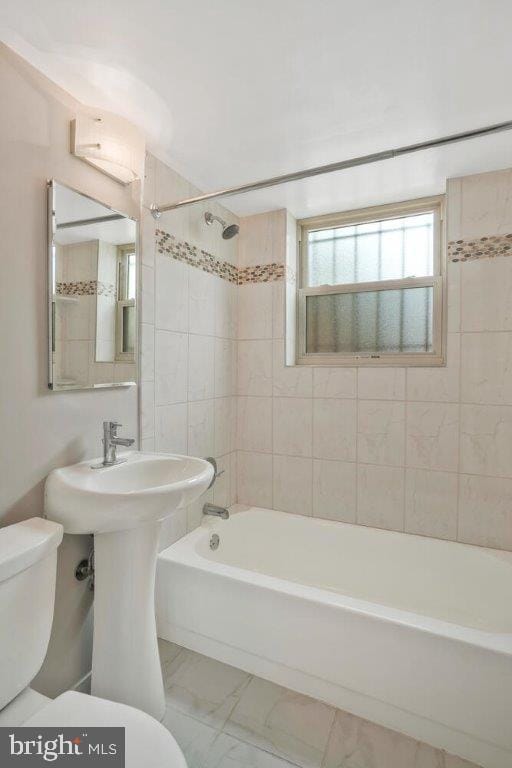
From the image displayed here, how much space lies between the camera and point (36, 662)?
1.08 metres

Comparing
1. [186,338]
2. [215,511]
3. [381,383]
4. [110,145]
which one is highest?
[110,145]

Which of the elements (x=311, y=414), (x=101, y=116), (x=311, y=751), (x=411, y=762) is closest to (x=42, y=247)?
(x=101, y=116)

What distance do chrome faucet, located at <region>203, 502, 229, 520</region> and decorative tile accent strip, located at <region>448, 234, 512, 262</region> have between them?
181cm

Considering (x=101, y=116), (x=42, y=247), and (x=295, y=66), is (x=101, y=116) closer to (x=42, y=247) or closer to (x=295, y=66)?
(x=42, y=247)

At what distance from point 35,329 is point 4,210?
37 centimetres

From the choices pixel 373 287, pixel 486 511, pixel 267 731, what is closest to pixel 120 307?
pixel 373 287

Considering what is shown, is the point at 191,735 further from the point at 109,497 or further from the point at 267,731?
the point at 109,497

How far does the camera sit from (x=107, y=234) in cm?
158

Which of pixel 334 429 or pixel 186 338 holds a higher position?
pixel 186 338

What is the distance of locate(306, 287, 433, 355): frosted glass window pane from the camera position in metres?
2.22

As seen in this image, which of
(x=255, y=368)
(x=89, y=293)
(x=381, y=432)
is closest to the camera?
(x=89, y=293)

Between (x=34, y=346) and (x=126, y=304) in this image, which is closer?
(x=34, y=346)

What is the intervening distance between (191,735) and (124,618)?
47 cm

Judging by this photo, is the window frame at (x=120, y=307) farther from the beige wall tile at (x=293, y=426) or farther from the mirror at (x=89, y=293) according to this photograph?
the beige wall tile at (x=293, y=426)
